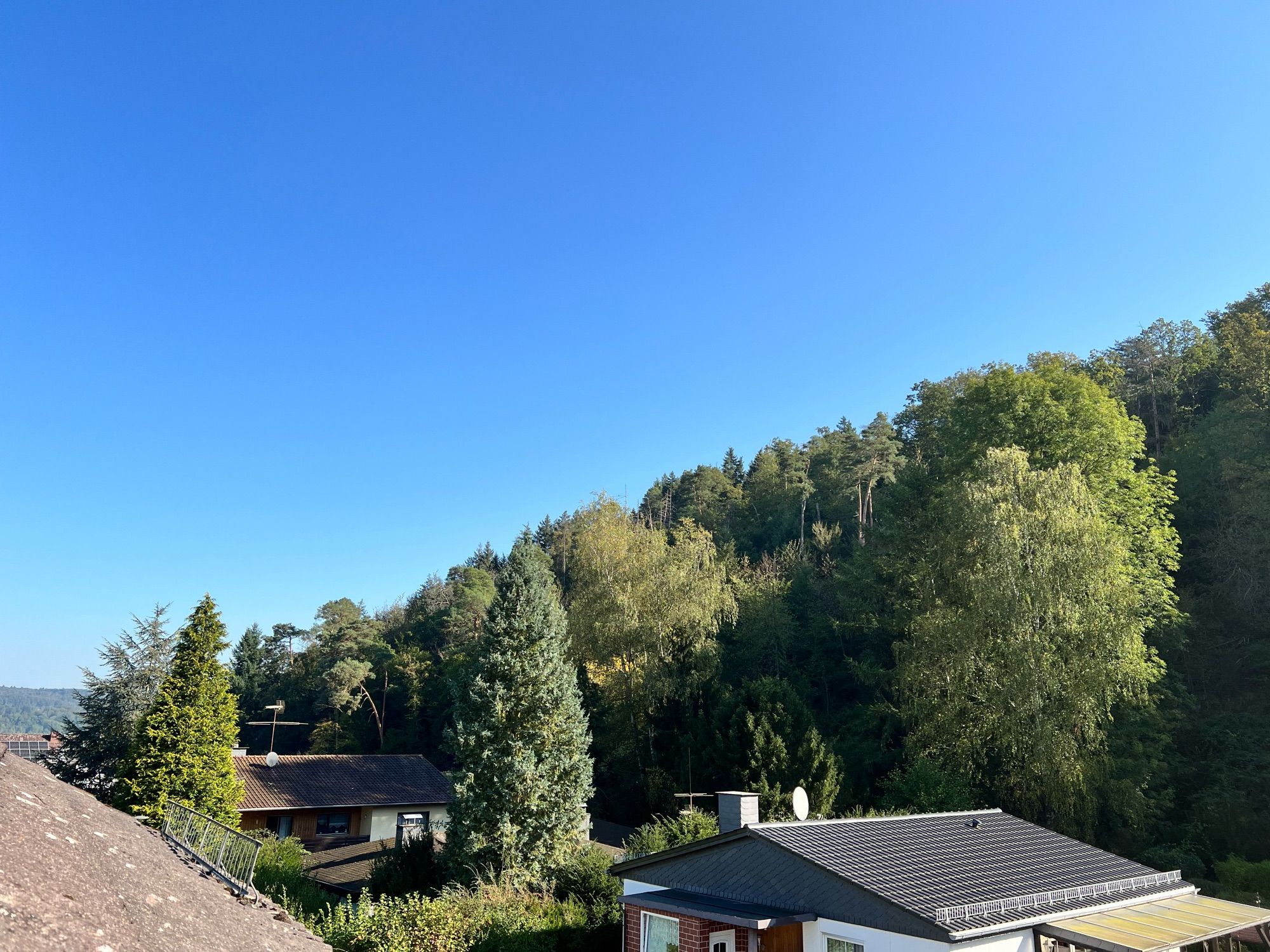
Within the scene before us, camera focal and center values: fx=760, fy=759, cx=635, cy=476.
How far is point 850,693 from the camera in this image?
40.7 m

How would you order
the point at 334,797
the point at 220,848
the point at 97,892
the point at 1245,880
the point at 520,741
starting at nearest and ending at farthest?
1. the point at 97,892
2. the point at 220,848
3. the point at 1245,880
4. the point at 520,741
5. the point at 334,797

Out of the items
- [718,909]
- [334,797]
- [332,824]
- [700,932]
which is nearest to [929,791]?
[700,932]

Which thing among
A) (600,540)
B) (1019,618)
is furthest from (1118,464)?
(600,540)

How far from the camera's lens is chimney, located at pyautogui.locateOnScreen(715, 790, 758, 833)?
15.3 metres

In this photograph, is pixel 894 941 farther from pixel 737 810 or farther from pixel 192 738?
pixel 192 738

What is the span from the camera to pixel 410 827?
90.0ft

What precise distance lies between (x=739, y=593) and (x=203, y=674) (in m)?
26.1

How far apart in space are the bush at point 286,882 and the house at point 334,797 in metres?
8.39

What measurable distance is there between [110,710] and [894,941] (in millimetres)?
32906

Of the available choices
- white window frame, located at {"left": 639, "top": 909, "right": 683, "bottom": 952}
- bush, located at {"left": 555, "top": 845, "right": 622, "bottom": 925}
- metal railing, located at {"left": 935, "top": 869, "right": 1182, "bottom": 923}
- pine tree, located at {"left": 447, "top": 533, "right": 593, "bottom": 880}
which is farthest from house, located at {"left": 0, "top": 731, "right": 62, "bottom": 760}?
metal railing, located at {"left": 935, "top": 869, "right": 1182, "bottom": 923}

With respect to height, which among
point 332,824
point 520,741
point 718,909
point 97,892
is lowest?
point 332,824

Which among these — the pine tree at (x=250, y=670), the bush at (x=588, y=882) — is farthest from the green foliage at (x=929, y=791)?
the pine tree at (x=250, y=670)

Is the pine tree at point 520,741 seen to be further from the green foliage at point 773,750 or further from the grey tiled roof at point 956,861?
the green foliage at point 773,750

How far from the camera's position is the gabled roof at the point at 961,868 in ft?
35.4
